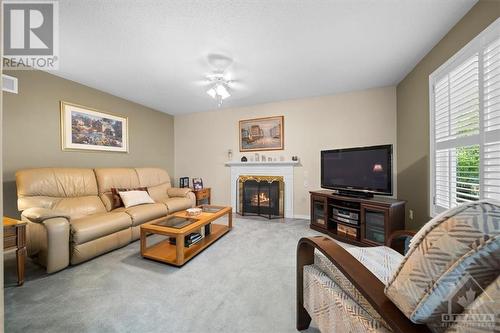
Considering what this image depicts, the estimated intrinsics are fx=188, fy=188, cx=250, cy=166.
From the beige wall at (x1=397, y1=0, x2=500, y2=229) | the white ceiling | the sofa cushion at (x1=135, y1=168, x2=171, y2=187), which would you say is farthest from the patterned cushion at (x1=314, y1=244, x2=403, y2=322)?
the sofa cushion at (x1=135, y1=168, x2=171, y2=187)

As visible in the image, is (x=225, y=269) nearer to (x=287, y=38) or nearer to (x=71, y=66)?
(x=287, y=38)

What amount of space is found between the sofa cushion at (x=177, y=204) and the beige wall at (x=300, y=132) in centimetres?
103

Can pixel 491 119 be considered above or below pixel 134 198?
above

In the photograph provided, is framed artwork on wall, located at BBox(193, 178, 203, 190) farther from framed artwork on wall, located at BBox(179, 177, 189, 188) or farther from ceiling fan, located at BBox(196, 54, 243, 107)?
Answer: ceiling fan, located at BBox(196, 54, 243, 107)

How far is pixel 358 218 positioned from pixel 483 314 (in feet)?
7.81

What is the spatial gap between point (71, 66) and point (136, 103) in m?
1.48

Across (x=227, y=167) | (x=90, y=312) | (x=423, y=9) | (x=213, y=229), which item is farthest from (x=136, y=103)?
(x=423, y=9)

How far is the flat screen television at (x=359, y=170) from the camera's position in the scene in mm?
2512

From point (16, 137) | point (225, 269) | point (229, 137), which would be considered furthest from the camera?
point (229, 137)

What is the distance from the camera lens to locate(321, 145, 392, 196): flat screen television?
251cm

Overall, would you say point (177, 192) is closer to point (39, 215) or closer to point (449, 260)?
point (39, 215)

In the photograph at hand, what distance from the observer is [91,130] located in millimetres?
3248

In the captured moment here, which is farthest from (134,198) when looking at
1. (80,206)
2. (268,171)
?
(268,171)

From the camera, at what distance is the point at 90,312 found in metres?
1.41
